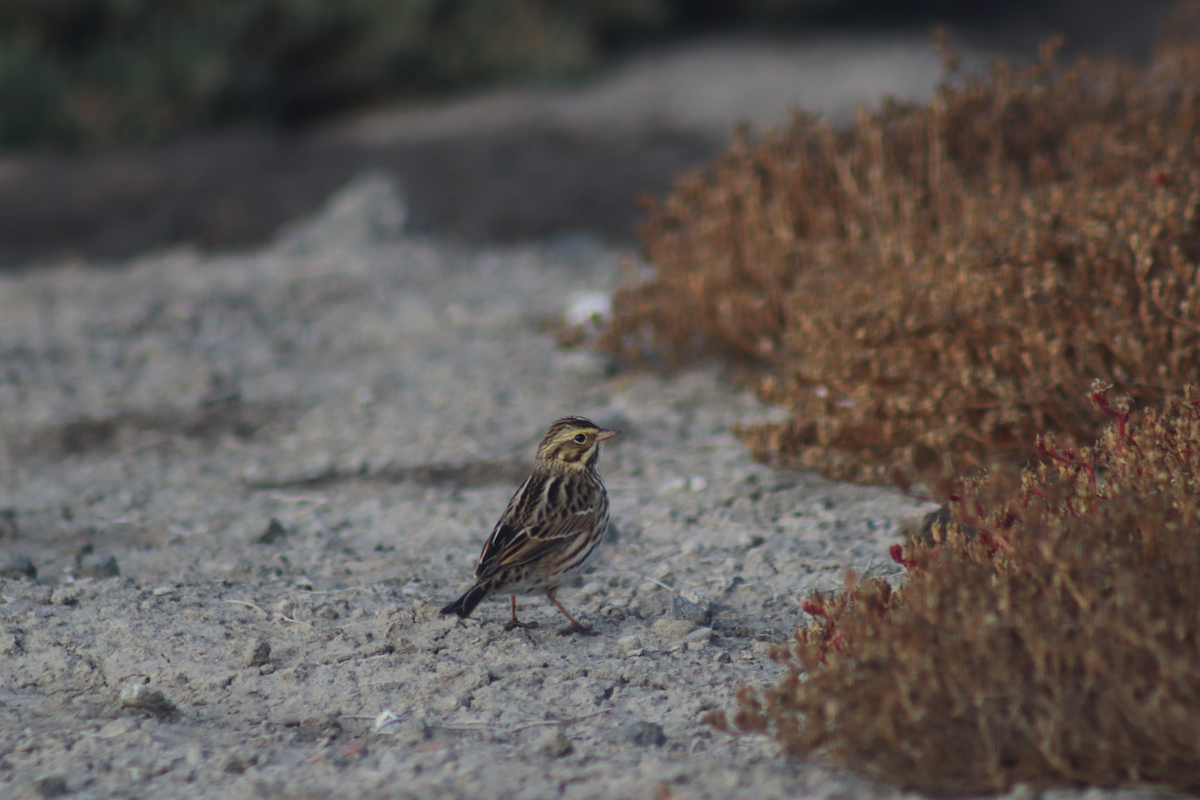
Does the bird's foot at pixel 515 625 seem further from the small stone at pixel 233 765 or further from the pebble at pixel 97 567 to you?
the pebble at pixel 97 567

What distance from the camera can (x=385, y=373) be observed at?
7.65 metres

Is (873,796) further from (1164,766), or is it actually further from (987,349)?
(987,349)

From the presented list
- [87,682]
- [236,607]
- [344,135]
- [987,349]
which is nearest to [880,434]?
[987,349]

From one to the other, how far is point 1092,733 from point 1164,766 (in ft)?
0.52

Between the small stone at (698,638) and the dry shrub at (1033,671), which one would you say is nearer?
the dry shrub at (1033,671)

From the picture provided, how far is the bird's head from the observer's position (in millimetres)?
4605

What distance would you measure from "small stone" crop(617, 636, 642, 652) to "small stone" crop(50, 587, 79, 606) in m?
2.02

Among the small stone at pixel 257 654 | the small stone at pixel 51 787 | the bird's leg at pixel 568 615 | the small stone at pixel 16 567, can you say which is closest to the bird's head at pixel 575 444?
the bird's leg at pixel 568 615

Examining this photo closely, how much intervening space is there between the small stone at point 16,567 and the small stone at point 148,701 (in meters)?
1.37

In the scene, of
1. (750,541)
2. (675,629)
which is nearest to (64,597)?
(675,629)

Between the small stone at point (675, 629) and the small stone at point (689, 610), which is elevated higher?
the small stone at point (689, 610)

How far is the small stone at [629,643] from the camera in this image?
13.6 feet

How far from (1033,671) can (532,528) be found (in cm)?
177

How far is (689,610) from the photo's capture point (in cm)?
436
